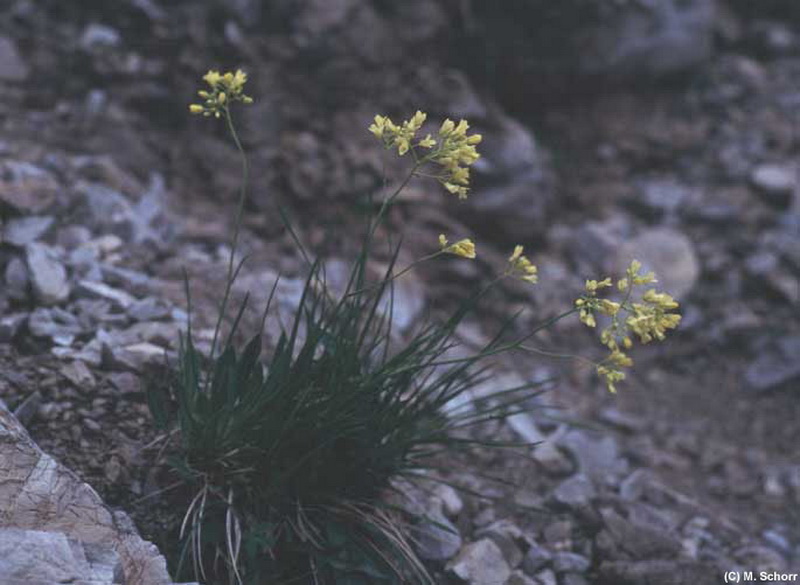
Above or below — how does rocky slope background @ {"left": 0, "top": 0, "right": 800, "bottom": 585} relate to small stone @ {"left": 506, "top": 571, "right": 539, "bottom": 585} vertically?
above

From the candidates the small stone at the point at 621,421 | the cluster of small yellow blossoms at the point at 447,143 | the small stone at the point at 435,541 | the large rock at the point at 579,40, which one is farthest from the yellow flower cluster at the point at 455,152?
the large rock at the point at 579,40

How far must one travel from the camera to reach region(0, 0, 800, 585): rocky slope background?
274 cm

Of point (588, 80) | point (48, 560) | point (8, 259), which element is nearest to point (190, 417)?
point (48, 560)

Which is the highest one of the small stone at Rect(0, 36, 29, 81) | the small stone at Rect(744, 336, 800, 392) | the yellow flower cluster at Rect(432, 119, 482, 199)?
the small stone at Rect(0, 36, 29, 81)

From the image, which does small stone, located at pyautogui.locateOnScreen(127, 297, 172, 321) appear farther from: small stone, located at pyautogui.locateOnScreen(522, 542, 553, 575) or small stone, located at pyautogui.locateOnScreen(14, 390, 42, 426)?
small stone, located at pyautogui.locateOnScreen(522, 542, 553, 575)

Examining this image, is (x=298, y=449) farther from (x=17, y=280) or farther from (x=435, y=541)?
(x=17, y=280)

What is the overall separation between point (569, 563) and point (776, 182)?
2.97m

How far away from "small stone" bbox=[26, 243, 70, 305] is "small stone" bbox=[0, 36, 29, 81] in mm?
1354

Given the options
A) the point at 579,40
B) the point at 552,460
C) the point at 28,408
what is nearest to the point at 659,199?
the point at 579,40

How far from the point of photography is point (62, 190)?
355 cm

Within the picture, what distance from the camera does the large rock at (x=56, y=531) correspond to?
6.22ft

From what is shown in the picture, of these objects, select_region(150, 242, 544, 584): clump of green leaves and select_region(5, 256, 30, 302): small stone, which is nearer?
select_region(150, 242, 544, 584): clump of green leaves

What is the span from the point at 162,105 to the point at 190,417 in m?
2.32

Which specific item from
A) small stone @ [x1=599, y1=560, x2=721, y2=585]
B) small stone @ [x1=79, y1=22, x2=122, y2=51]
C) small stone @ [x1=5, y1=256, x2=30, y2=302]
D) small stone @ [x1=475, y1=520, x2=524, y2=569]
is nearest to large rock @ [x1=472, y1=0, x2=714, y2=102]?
small stone @ [x1=79, y1=22, x2=122, y2=51]
